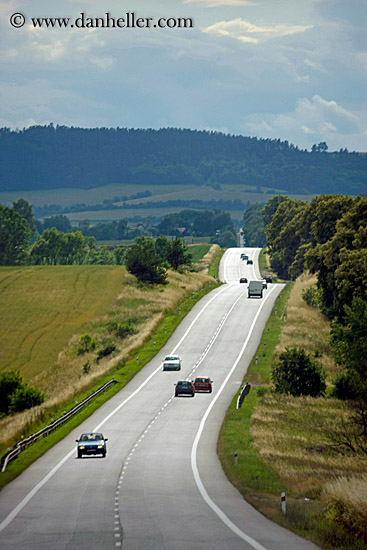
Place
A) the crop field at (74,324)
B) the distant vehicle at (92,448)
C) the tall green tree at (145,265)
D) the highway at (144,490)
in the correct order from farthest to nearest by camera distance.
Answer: the tall green tree at (145,265) < the crop field at (74,324) < the distant vehicle at (92,448) < the highway at (144,490)

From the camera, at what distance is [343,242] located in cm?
8081

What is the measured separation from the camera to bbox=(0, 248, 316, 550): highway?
80.9 ft

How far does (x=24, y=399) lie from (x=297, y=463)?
99.5ft

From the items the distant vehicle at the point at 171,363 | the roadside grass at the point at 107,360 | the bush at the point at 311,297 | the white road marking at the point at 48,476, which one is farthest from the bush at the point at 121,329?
the bush at the point at 311,297

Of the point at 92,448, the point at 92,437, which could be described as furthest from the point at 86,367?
the point at 92,448

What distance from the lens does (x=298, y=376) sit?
208ft

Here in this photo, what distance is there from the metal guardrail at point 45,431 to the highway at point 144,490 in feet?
4.87

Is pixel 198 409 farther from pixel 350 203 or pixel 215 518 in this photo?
→ pixel 350 203

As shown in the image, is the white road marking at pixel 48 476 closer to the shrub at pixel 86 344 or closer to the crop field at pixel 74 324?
the crop field at pixel 74 324

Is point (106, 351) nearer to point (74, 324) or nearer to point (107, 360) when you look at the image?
point (107, 360)

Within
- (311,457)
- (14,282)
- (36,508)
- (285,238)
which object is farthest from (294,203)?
(36,508)

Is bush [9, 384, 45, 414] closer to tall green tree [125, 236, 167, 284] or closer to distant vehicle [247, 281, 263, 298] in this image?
distant vehicle [247, 281, 263, 298]

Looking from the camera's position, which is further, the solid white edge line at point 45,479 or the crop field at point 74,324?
the crop field at point 74,324

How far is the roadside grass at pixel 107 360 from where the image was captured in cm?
5106
